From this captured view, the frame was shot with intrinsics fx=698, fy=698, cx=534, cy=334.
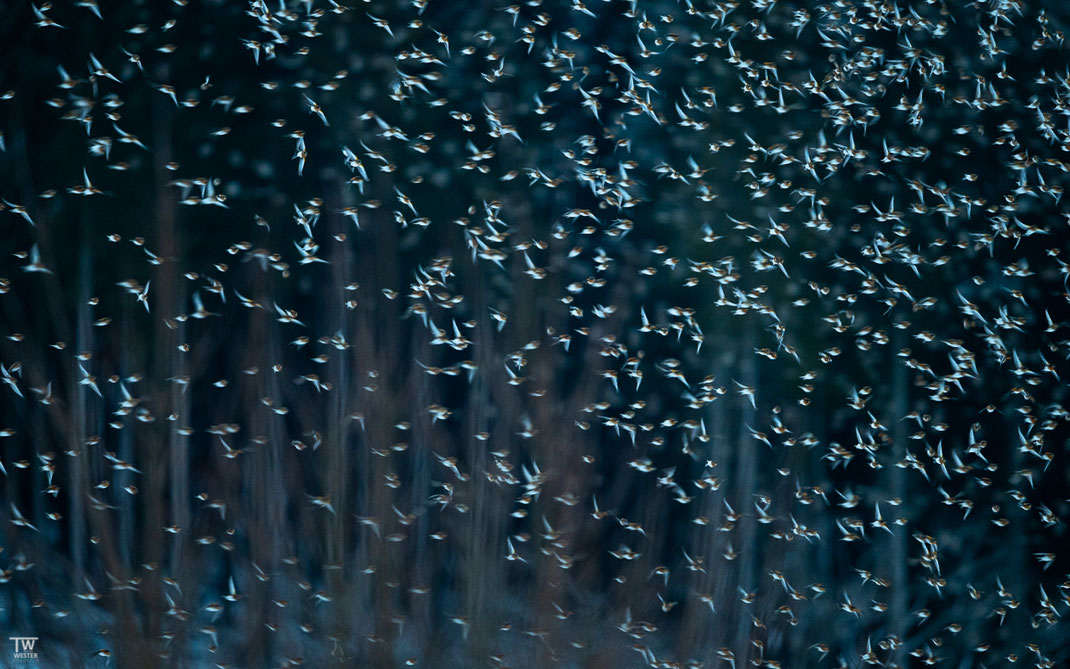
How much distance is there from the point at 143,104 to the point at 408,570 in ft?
2.70

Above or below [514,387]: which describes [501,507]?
below

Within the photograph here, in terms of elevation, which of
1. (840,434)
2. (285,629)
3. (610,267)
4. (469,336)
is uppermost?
(610,267)

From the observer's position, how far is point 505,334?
3.60ft

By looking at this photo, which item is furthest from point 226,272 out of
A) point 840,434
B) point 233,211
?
point 840,434

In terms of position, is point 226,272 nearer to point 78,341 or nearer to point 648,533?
point 78,341

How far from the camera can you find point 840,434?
1.15 meters

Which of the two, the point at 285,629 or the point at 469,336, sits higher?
the point at 469,336

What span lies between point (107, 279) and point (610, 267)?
2.53 feet

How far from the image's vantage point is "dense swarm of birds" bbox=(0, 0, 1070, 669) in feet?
3.48

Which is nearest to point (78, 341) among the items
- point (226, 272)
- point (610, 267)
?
point (226, 272)

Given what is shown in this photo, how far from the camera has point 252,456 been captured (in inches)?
41.9

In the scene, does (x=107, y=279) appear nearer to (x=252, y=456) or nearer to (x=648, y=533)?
(x=252, y=456)

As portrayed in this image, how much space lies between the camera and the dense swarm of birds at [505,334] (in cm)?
106

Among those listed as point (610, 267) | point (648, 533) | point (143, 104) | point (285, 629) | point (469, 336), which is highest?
point (143, 104)
